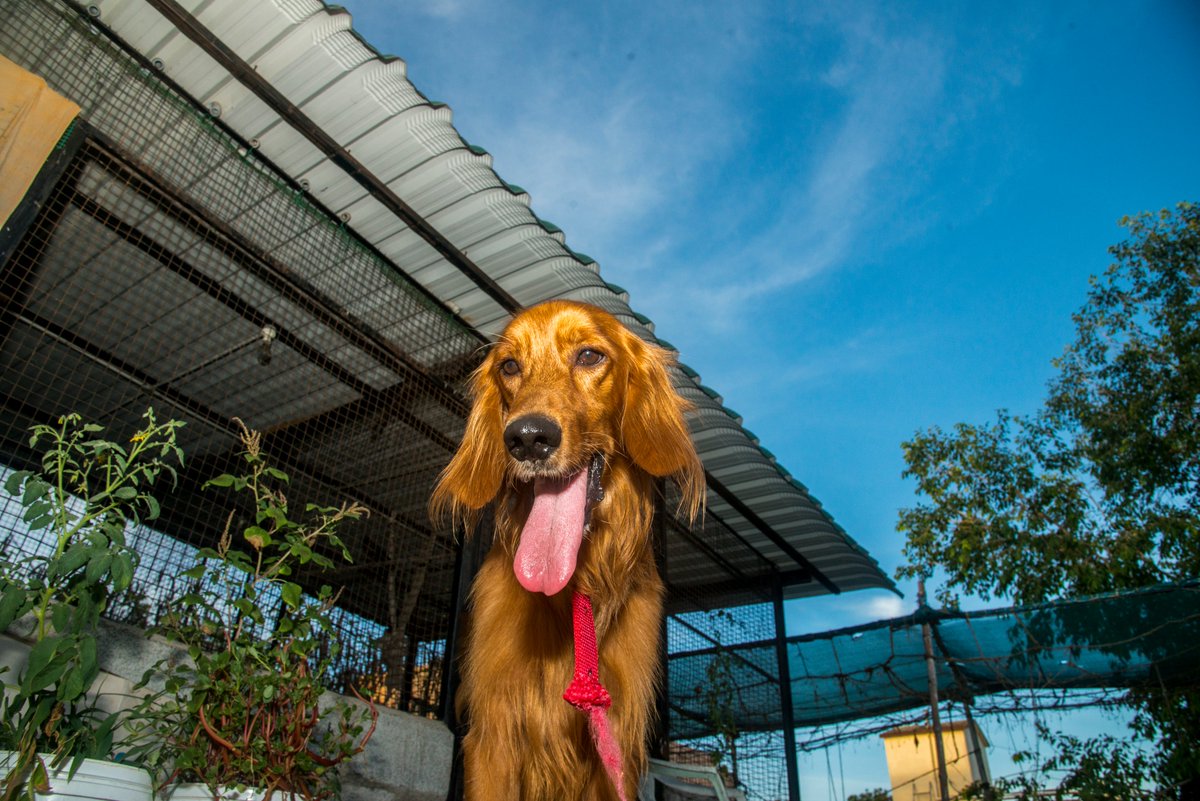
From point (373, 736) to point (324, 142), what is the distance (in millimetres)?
2935

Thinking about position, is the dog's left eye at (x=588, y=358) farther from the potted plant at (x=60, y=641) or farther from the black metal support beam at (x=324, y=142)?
the black metal support beam at (x=324, y=142)

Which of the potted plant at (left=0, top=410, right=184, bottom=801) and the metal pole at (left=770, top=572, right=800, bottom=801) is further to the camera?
the metal pole at (left=770, top=572, right=800, bottom=801)

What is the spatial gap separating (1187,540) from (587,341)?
8516 mm

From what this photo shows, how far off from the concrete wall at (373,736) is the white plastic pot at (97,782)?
61cm

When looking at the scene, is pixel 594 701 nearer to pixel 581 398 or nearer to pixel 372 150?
pixel 581 398

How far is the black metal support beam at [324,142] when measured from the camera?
3341 millimetres

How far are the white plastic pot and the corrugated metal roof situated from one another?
2785 mm

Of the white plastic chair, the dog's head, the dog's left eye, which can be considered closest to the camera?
the dog's head

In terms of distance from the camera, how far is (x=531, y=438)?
1.88 m

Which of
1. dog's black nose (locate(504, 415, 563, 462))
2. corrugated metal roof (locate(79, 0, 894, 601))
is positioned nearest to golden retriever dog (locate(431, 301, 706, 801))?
dog's black nose (locate(504, 415, 563, 462))

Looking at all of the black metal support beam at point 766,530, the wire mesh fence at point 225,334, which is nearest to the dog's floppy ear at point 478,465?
the wire mesh fence at point 225,334

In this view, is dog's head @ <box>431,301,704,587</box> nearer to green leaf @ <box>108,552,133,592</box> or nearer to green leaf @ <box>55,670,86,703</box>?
green leaf @ <box>108,552,133,592</box>

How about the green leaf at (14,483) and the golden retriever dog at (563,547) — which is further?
the golden retriever dog at (563,547)

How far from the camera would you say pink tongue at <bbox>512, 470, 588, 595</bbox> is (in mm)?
1832
